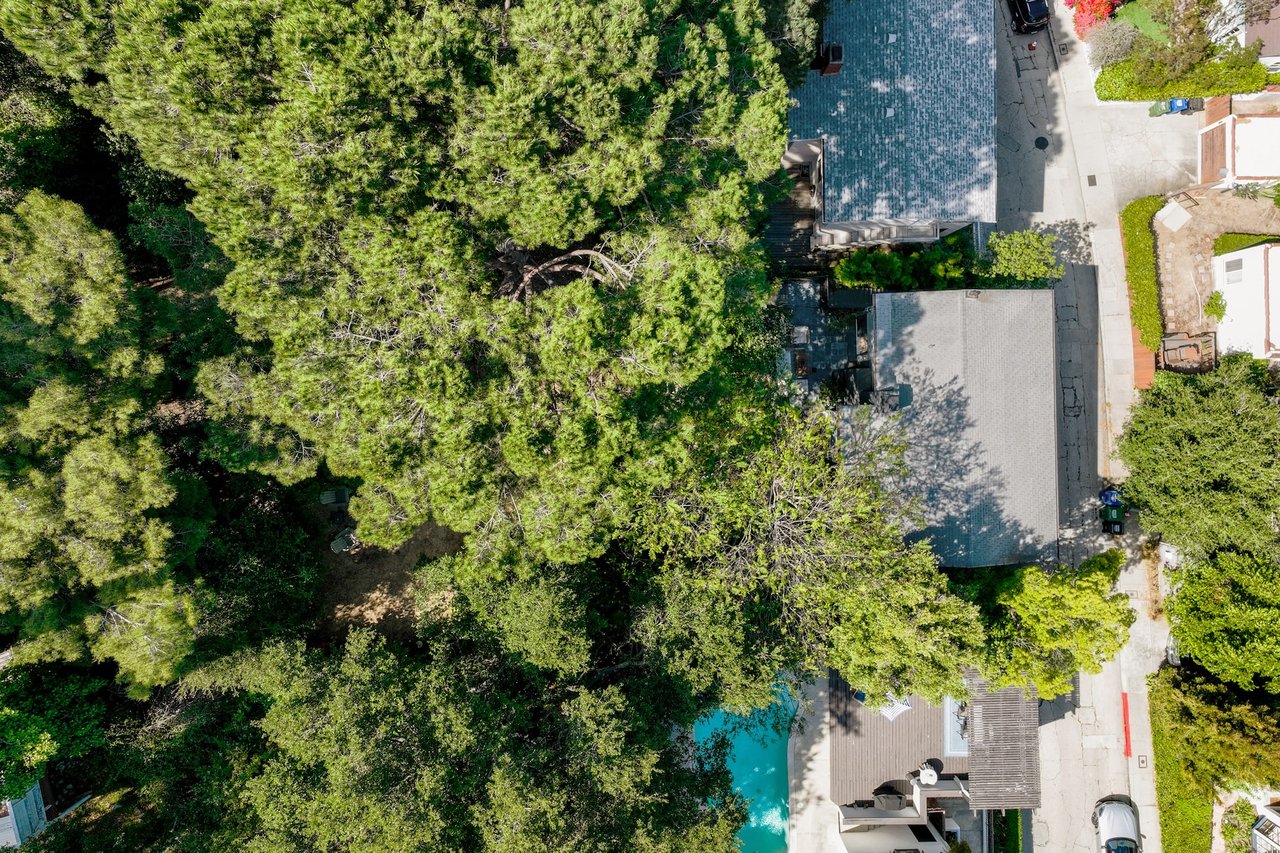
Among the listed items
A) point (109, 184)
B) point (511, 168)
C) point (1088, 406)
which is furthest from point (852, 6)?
point (109, 184)

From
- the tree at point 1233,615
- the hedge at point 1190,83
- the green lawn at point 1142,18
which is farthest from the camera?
the green lawn at point 1142,18

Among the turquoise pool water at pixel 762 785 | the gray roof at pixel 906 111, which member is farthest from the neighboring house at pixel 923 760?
the gray roof at pixel 906 111

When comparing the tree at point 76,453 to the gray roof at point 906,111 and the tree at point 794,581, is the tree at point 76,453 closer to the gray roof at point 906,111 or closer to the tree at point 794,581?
the tree at point 794,581

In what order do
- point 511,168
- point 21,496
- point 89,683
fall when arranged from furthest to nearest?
1. point 89,683
2. point 21,496
3. point 511,168

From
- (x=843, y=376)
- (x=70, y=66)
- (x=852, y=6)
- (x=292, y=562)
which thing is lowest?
(x=292, y=562)

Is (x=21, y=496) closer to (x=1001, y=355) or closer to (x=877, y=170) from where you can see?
(x=877, y=170)

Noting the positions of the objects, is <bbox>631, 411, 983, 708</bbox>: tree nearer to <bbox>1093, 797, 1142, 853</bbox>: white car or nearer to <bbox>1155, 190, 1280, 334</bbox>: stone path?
<bbox>1093, 797, 1142, 853</bbox>: white car
